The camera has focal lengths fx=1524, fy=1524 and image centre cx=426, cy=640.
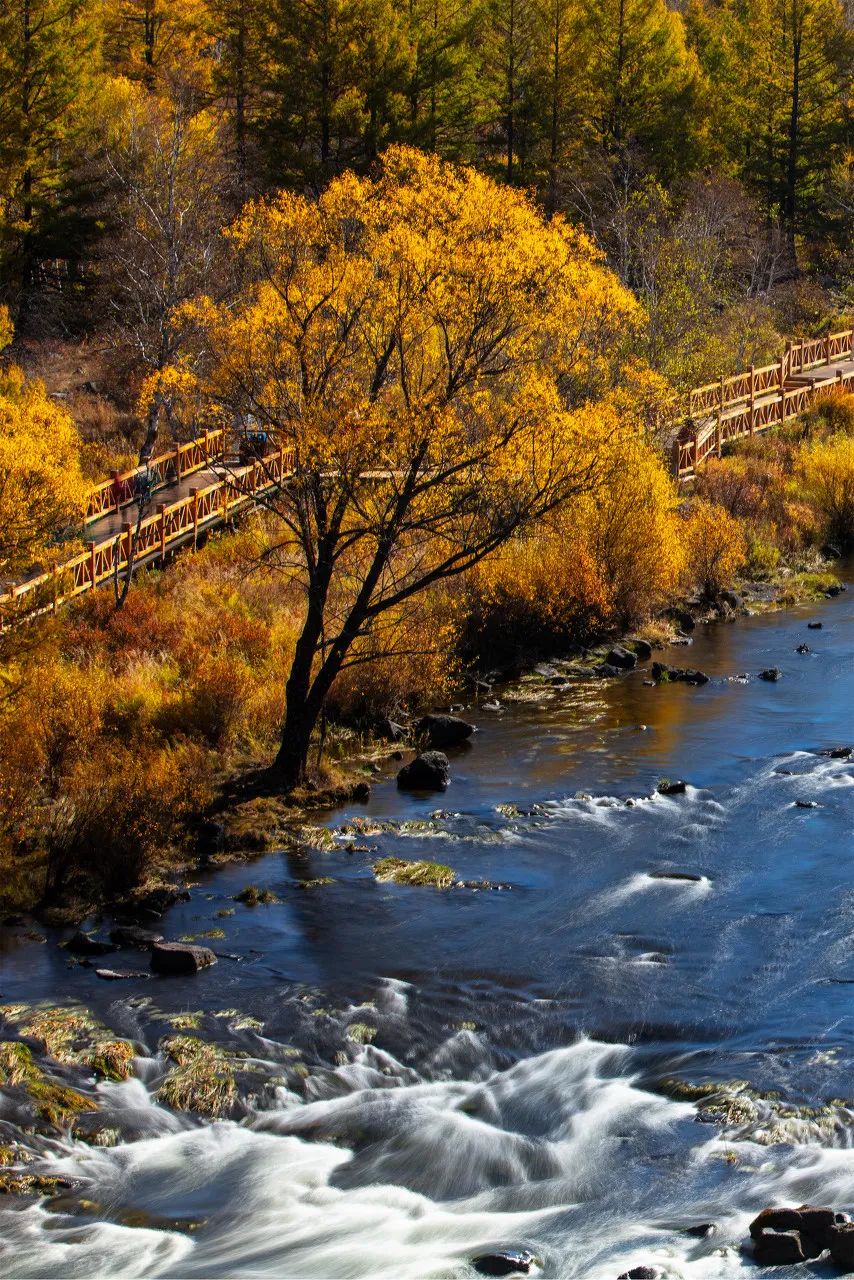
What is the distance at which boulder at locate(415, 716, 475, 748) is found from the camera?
23.1 m

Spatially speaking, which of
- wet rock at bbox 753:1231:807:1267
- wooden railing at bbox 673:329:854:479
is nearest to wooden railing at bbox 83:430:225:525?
wooden railing at bbox 673:329:854:479

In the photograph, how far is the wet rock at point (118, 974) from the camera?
50.2ft

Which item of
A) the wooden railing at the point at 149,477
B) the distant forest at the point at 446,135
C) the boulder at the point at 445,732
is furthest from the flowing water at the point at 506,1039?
the distant forest at the point at 446,135

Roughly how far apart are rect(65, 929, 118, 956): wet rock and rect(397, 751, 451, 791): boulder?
5.95 meters

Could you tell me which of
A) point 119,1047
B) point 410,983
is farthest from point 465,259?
point 119,1047

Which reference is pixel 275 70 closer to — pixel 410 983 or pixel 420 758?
pixel 420 758

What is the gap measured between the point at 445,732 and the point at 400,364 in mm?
5963

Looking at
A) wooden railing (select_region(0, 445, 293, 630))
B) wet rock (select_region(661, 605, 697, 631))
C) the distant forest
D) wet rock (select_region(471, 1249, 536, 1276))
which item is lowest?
wet rock (select_region(661, 605, 697, 631))

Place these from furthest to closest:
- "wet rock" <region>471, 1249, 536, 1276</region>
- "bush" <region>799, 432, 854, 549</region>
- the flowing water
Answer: "bush" <region>799, 432, 854, 549</region> → the flowing water → "wet rock" <region>471, 1249, 536, 1276</region>

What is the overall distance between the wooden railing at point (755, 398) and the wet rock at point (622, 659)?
9624 millimetres

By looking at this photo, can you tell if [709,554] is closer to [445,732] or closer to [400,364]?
[445,732]

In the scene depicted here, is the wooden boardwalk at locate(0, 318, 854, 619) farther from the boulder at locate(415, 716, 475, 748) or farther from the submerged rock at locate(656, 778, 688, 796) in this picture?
the submerged rock at locate(656, 778, 688, 796)

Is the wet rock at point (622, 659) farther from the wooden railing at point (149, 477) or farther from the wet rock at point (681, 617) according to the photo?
the wooden railing at point (149, 477)

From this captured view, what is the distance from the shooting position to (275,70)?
5044 cm
